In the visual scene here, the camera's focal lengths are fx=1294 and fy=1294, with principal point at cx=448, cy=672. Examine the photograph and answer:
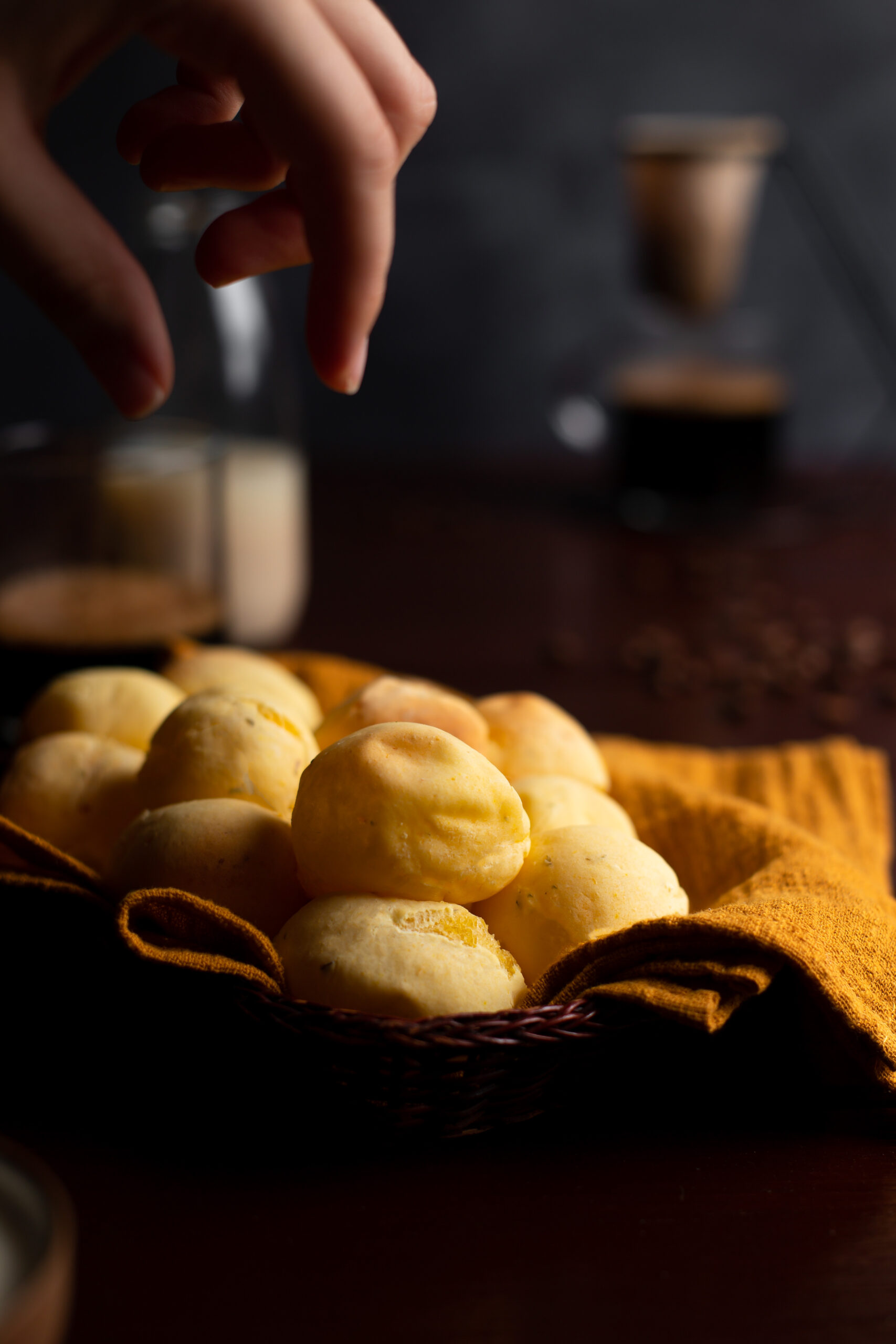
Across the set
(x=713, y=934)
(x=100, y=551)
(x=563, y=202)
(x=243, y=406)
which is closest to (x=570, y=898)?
(x=713, y=934)

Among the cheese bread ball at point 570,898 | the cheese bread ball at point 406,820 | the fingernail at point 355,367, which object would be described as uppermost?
the fingernail at point 355,367

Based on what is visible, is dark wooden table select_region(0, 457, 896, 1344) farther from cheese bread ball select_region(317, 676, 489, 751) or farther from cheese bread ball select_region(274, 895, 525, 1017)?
cheese bread ball select_region(317, 676, 489, 751)

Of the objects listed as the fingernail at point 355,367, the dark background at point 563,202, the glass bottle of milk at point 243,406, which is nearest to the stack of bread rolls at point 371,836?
the fingernail at point 355,367

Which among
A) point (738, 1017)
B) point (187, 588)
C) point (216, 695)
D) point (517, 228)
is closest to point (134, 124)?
point (216, 695)

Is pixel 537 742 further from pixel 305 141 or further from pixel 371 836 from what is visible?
pixel 305 141

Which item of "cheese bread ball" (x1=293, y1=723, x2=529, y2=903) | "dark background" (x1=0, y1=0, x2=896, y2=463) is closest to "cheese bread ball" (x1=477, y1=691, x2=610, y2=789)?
"cheese bread ball" (x1=293, y1=723, x2=529, y2=903)

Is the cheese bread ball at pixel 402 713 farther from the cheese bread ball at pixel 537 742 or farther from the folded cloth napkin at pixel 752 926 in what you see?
the folded cloth napkin at pixel 752 926

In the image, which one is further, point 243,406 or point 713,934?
point 243,406
